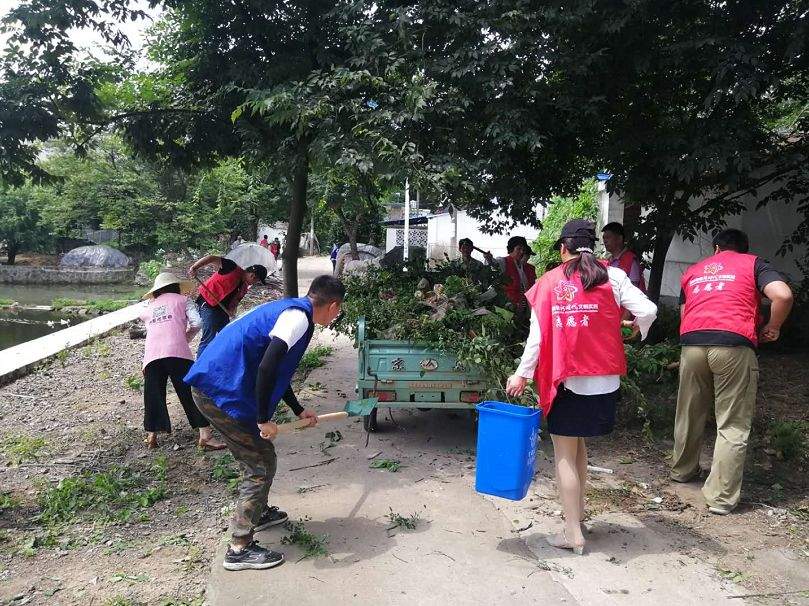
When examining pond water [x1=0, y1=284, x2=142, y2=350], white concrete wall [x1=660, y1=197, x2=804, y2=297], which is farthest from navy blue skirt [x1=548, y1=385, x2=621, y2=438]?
pond water [x1=0, y1=284, x2=142, y2=350]

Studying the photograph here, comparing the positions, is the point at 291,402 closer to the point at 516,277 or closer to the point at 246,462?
the point at 246,462

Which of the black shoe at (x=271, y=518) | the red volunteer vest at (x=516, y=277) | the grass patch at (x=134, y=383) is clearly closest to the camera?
the black shoe at (x=271, y=518)

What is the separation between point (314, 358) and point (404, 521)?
5.32 m

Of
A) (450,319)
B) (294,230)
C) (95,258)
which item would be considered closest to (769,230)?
(450,319)

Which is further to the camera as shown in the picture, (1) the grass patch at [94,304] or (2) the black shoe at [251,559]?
(1) the grass patch at [94,304]

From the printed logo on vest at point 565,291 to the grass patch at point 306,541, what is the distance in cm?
201

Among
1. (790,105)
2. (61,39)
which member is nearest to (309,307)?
(61,39)

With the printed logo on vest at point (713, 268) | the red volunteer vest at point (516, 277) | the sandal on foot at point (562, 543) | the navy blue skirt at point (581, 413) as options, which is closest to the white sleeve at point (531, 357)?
the navy blue skirt at point (581, 413)

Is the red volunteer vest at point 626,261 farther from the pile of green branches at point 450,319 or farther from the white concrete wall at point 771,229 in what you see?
the white concrete wall at point 771,229

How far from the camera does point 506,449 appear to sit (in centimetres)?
375

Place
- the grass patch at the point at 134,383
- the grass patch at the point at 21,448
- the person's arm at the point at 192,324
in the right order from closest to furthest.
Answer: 1. the grass patch at the point at 21,448
2. the person's arm at the point at 192,324
3. the grass patch at the point at 134,383

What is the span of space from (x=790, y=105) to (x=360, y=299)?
25.7ft

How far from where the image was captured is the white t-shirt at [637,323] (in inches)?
145

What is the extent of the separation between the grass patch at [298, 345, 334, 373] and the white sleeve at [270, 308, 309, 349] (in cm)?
545
